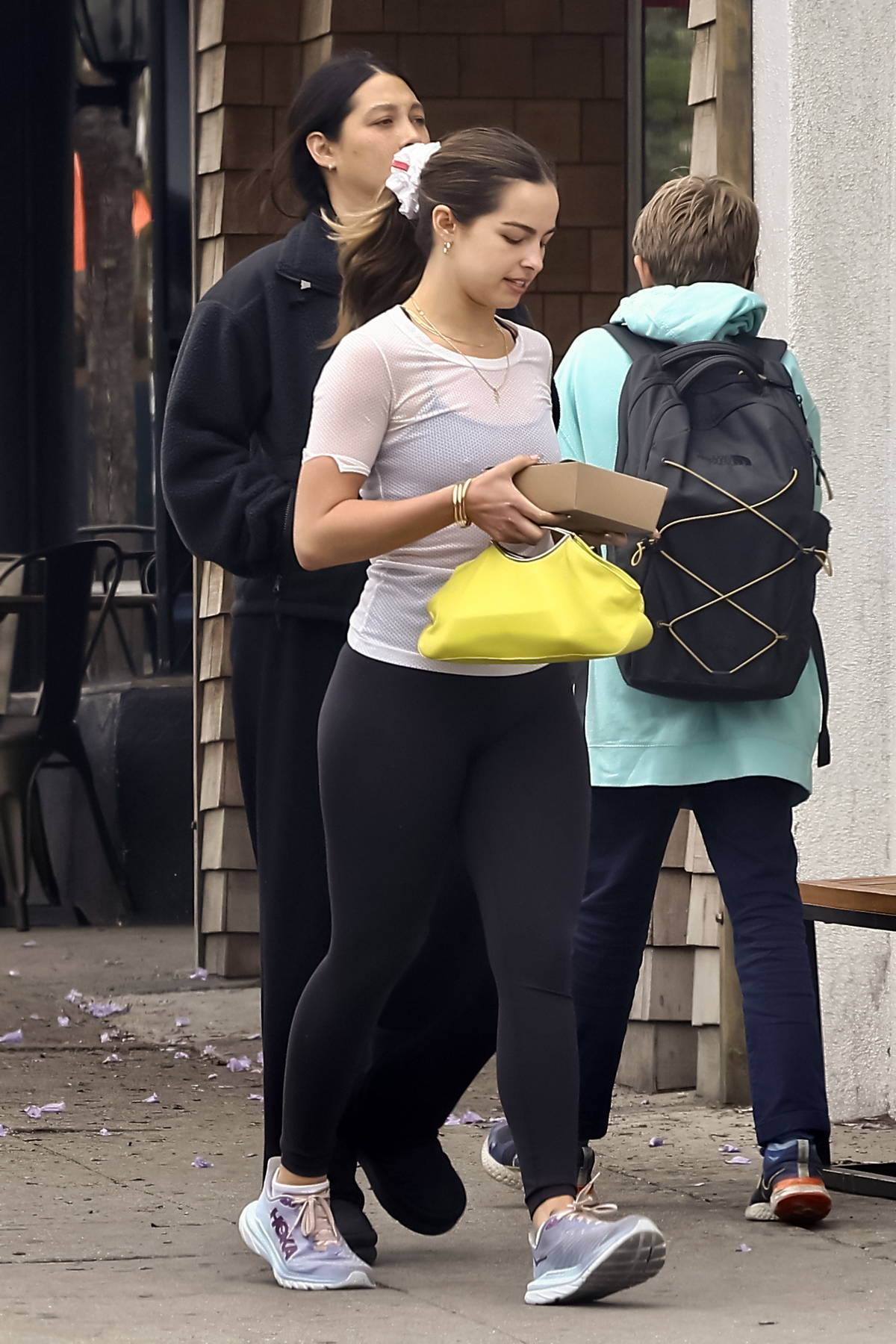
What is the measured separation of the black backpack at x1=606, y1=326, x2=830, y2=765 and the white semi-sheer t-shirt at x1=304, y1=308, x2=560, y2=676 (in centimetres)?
55

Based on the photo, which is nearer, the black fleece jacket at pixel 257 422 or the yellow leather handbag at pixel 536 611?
the yellow leather handbag at pixel 536 611

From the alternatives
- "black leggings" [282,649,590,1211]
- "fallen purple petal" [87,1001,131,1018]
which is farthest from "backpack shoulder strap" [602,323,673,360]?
"fallen purple petal" [87,1001,131,1018]

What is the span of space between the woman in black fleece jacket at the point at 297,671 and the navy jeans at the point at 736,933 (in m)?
0.44

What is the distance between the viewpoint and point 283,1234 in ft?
12.3

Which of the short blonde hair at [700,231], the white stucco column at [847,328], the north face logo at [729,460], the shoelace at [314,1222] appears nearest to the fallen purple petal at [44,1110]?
the white stucco column at [847,328]

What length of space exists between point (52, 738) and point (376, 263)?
5.65 m

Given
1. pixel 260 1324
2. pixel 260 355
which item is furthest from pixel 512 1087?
pixel 260 355

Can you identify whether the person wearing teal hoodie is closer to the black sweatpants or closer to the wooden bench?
the wooden bench

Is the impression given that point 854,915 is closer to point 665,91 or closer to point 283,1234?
point 283,1234

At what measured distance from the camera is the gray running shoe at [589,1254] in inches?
135

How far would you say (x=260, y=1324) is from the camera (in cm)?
348

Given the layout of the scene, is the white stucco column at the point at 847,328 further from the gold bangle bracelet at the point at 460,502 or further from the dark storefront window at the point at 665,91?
the dark storefront window at the point at 665,91

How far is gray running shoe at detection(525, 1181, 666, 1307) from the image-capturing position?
3436mm

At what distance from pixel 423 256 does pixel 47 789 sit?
19.3ft
